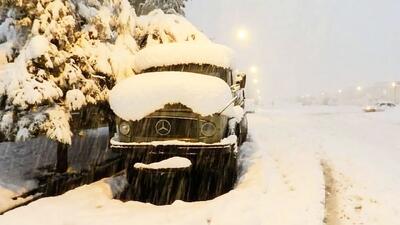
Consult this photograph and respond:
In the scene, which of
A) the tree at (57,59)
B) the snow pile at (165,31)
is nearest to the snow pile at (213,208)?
the tree at (57,59)

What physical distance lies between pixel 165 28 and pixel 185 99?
3.87 meters

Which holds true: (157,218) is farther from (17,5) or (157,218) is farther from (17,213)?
(17,5)

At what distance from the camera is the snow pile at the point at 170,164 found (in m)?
6.81

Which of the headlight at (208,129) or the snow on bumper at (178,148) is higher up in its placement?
the headlight at (208,129)

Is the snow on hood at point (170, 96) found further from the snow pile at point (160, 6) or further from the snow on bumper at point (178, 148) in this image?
the snow pile at point (160, 6)

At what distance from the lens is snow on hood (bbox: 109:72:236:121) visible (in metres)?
7.14

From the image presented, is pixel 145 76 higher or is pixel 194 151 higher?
pixel 145 76

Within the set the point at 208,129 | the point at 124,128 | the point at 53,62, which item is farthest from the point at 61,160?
the point at 208,129

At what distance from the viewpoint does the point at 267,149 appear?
37.0 ft

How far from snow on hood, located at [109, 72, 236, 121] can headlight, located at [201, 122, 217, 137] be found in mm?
203

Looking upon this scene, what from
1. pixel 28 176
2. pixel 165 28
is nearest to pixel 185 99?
pixel 165 28

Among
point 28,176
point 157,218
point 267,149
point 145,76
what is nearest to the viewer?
point 157,218

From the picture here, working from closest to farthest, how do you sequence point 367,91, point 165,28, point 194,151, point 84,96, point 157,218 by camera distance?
point 157,218
point 194,151
point 84,96
point 165,28
point 367,91

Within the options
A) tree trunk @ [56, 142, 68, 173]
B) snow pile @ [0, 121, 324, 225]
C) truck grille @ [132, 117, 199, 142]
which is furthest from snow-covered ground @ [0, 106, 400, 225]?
tree trunk @ [56, 142, 68, 173]
